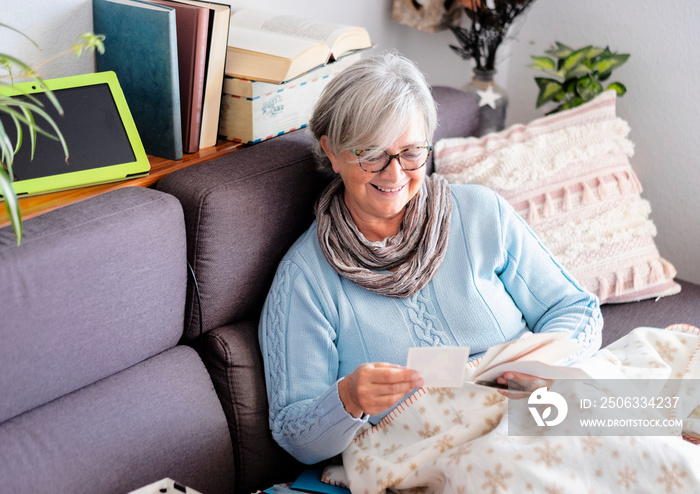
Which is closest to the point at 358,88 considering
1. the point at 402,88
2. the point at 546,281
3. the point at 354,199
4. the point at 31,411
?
the point at 402,88

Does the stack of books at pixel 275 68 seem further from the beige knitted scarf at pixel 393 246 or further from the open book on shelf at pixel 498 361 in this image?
the open book on shelf at pixel 498 361

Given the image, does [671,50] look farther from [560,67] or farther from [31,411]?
[31,411]

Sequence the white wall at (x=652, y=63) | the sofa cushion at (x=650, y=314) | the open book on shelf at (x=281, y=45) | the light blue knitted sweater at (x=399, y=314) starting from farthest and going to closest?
1. the white wall at (x=652, y=63)
2. the sofa cushion at (x=650, y=314)
3. the open book on shelf at (x=281, y=45)
4. the light blue knitted sweater at (x=399, y=314)

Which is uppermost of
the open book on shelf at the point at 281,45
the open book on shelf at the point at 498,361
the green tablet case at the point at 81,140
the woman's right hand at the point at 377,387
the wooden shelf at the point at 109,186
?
the open book on shelf at the point at 281,45

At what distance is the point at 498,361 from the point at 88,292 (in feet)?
2.32

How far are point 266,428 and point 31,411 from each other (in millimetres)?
447

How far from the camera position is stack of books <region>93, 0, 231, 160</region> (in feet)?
4.78

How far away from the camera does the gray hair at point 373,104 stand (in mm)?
1411

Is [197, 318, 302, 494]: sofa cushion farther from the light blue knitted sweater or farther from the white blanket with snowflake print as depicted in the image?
the white blanket with snowflake print

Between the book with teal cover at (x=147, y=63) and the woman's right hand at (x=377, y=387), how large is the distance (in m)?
0.64

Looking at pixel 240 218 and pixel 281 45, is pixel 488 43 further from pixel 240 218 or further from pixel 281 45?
pixel 240 218

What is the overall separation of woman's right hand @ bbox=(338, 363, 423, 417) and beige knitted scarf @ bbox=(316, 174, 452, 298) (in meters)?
0.25

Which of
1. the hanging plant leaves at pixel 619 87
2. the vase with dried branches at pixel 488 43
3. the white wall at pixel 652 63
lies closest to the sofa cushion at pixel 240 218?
the white wall at pixel 652 63

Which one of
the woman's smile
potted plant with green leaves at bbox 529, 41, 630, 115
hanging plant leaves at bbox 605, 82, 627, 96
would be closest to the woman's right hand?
the woman's smile
